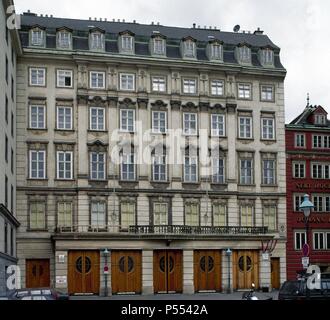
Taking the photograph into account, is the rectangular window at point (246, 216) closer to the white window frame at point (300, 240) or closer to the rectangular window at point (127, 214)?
the white window frame at point (300, 240)

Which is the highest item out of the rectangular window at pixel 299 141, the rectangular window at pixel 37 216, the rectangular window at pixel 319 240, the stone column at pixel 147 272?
the rectangular window at pixel 299 141

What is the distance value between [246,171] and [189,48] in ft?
41.6

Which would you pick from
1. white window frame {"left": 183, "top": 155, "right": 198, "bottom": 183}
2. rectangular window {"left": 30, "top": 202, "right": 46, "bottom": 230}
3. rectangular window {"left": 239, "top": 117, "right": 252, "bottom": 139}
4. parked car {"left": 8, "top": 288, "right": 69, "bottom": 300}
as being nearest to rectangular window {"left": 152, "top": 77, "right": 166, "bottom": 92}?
white window frame {"left": 183, "top": 155, "right": 198, "bottom": 183}

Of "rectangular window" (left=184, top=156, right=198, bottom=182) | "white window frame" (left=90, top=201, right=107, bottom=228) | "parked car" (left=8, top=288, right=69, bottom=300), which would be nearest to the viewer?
"parked car" (left=8, top=288, right=69, bottom=300)

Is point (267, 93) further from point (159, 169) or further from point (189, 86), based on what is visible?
point (159, 169)

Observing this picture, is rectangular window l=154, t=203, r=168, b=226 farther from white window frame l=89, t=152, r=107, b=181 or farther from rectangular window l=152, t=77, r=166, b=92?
rectangular window l=152, t=77, r=166, b=92

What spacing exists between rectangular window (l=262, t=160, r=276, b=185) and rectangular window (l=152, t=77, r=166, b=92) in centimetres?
1182

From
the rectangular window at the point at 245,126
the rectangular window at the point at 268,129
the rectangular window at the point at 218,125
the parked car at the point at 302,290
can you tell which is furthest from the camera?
the rectangular window at the point at 268,129

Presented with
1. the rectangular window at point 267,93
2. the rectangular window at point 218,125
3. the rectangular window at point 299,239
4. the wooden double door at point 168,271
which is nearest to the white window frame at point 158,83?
the rectangular window at point 218,125

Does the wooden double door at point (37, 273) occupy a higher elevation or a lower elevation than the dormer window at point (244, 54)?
lower

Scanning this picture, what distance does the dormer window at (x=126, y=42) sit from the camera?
65.5m

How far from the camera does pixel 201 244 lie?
63.9 meters

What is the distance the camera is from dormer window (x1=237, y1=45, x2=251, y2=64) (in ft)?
226

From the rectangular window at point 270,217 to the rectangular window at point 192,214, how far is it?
266 inches
